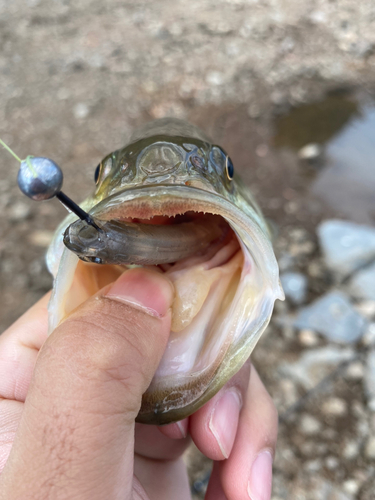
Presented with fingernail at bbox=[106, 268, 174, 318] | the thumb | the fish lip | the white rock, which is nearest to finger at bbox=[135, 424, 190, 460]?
the thumb

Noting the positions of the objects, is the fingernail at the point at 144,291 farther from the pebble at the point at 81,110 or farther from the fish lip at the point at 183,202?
the pebble at the point at 81,110

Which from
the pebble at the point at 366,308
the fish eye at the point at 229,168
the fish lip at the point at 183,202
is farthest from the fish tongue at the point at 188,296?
the pebble at the point at 366,308

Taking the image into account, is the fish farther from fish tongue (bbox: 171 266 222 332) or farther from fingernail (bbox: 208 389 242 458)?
fingernail (bbox: 208 389 242 458)

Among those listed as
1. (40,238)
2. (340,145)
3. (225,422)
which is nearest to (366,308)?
(225,422)

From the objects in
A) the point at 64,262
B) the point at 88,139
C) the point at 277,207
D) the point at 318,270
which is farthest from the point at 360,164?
the point at 64,262

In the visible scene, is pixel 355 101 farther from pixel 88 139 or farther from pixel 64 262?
pixel 64 262

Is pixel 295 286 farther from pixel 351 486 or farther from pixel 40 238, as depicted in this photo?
pixel 40 238
